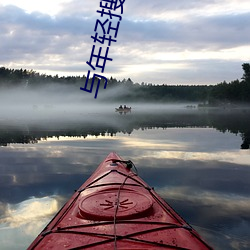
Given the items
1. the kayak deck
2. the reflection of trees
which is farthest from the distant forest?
the kayak deck

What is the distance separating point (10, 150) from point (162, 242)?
14216 millimetres

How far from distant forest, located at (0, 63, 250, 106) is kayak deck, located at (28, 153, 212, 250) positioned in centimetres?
9970

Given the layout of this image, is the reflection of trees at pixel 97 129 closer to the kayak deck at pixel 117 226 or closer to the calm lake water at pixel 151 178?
the calm lake water at pixel 151 178

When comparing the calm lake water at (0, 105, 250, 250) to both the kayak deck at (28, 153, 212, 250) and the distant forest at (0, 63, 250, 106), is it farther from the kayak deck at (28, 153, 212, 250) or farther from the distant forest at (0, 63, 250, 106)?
the distant forest at (0, 63, 250, 106)

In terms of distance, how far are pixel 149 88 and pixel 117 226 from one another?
17726cm

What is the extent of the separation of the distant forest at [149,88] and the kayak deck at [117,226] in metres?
99.7

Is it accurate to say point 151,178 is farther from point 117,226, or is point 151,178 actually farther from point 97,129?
point 97,129

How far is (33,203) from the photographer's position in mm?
8328

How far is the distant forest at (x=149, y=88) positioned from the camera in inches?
4008

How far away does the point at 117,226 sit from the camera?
15.2ft

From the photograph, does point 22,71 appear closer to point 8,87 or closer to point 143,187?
point 8,87

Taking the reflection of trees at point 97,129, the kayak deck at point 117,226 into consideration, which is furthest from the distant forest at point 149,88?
the kayak deck at point 117,226

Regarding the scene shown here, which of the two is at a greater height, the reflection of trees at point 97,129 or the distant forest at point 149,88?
the distant forest at point 149,88

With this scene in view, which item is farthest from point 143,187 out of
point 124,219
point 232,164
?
point 232,164
